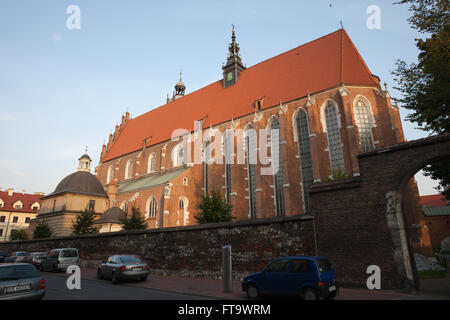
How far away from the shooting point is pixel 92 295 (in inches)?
363

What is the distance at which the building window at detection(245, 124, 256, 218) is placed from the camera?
1105 inches

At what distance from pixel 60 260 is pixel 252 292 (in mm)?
13761

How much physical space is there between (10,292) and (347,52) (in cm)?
3028

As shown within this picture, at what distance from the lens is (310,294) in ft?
25.0

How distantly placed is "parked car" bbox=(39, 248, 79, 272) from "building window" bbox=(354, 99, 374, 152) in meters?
22.6

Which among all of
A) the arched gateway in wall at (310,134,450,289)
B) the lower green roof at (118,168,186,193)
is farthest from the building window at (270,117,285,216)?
the arched gateway in wall at (310,134,450,289)

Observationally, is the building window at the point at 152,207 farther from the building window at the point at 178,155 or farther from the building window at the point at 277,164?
the building window at the point at 277,164

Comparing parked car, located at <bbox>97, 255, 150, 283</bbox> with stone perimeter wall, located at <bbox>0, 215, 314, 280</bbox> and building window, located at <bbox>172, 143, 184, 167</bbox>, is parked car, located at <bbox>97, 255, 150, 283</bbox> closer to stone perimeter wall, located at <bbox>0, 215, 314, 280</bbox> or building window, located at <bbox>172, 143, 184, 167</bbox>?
stone perimeter wall, located at <bbox>0, 215, 314, 280</bbox>

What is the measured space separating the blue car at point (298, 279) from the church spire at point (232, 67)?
32244 mm

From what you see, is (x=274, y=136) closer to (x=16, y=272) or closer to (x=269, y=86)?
(x=269, y=86)

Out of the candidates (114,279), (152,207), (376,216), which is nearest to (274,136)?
(152,207)

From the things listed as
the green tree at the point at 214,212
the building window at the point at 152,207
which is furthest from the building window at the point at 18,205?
the green tree at the point at 214,212
